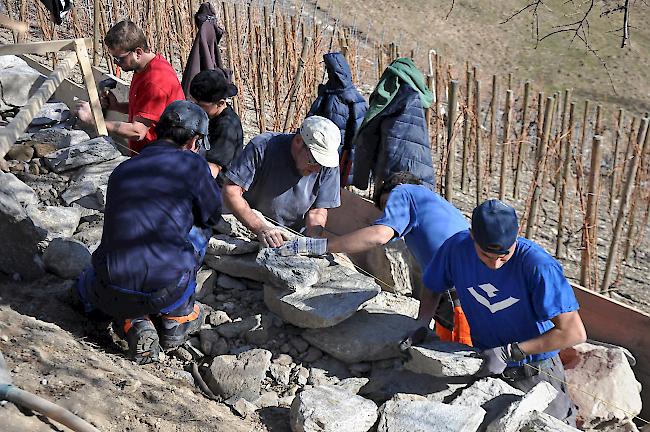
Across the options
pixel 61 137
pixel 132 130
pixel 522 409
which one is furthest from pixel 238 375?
pixel 61 137

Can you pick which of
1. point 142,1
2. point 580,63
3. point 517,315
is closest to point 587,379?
point 517,315

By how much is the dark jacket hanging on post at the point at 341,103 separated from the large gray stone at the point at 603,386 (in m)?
2.13

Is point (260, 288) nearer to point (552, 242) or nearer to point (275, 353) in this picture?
point (275, 353)

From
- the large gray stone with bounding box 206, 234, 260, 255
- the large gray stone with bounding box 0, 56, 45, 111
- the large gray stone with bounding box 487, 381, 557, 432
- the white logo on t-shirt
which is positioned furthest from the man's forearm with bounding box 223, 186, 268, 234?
the large gray stone with bounding box 0, 56, 45, 111

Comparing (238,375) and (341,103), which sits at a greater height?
(341,103)

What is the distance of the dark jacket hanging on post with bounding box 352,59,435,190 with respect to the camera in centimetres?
448

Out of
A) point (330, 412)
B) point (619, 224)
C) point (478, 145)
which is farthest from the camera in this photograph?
point (478, 145)

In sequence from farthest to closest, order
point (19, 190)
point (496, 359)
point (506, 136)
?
point (506, 136), point (19, 190), point (496, 359)

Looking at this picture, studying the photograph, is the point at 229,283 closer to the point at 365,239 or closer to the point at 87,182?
the point at 365,239

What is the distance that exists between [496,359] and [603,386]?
0.76 meters

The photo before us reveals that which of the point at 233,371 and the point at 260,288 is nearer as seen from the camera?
the point at 233,371

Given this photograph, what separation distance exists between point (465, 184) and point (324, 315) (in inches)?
173

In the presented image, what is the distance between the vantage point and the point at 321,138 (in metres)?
3.52

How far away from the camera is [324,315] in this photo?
3258 millimetres
